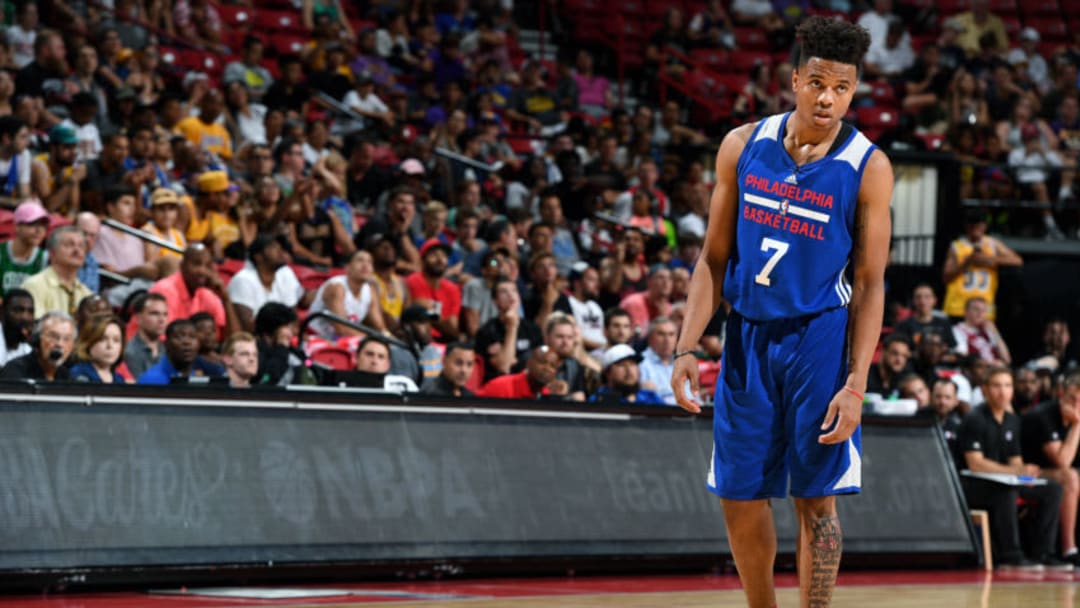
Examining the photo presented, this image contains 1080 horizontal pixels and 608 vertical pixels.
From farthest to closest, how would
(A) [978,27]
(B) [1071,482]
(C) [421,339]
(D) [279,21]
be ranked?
1. (A) [978,27]
2. (D) [279,21]
3. (B) [1071,482]
4. (C) [421,339]

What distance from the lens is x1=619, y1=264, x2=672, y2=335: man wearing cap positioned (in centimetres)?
1439

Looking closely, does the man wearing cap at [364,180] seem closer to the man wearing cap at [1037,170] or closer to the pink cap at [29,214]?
the pink cap at [29,214]

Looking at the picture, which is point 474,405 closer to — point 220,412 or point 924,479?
point 220,412

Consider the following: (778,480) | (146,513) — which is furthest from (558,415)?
(778,480)

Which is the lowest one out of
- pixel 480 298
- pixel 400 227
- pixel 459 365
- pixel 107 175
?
pixel 459 365

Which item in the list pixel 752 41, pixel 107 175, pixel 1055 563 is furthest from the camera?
pixel 752 41

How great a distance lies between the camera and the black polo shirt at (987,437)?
1270 cm

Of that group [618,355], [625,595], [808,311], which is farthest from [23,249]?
[808,311]

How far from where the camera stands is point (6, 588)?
303 inches

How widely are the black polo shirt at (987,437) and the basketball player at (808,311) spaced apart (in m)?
7.78

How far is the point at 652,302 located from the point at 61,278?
5576mm

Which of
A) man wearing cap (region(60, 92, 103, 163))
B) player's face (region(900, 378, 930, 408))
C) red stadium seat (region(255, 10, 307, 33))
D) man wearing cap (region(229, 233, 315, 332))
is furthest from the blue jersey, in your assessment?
red stadium seat (region(255, 10, 307, 33))

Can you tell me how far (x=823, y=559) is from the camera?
5.25 metres

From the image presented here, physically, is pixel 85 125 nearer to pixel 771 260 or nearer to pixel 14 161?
pixel 14 161
